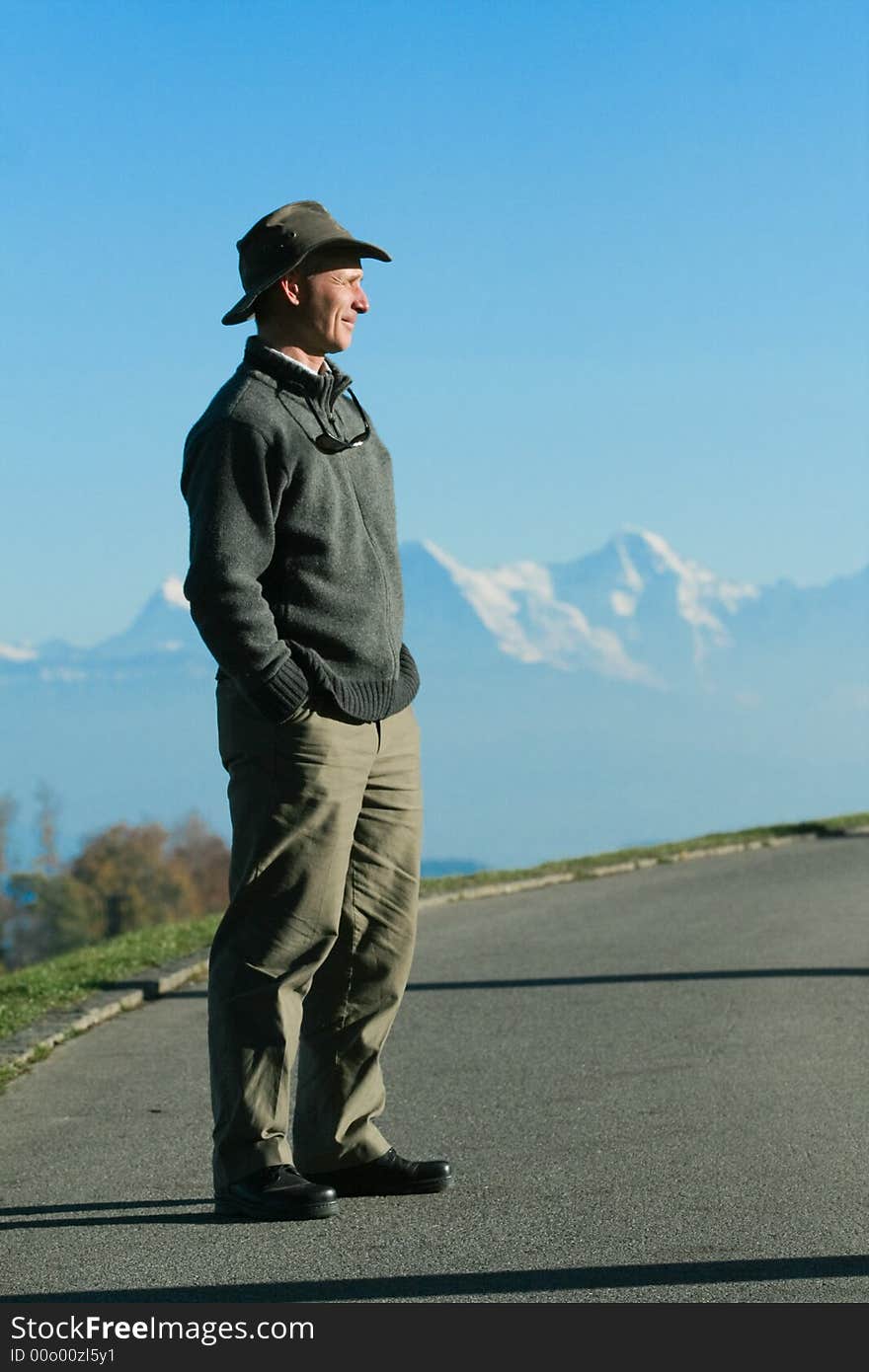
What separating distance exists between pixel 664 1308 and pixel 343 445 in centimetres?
219

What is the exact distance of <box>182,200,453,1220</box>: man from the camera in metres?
4.68

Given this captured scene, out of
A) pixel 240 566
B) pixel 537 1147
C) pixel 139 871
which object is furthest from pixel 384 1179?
pixel 139 871

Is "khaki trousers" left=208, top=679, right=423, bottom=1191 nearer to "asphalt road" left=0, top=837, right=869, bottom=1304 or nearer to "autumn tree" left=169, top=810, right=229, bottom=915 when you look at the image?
"asphalt road" left=0, top=837, right=869, bottom=1304

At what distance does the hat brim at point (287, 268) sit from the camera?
4.86m

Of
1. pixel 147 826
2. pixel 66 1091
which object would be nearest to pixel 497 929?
pixel 66 1091

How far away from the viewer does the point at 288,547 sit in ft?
15.6

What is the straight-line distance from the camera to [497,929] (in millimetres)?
12008

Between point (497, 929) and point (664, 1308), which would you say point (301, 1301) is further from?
point (497, 929)

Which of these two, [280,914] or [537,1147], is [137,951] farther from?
[280,914]

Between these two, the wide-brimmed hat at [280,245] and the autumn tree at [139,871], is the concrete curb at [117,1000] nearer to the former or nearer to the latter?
the wide-brimmed hat at [280,245]

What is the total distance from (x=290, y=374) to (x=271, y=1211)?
2.05 meters

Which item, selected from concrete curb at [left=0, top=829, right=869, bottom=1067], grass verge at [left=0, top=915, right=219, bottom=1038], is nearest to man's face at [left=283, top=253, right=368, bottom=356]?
concrete curb at [left=0, top=829, right=869, bottom=1067]

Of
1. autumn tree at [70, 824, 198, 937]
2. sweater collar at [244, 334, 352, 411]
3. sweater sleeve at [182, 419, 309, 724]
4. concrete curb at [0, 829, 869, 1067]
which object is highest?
autumn tree at [70, 824, 198, 937]

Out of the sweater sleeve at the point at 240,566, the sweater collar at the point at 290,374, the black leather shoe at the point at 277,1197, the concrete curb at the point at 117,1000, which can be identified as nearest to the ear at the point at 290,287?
the sweater collar at the point at 290,374
